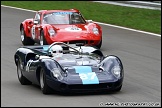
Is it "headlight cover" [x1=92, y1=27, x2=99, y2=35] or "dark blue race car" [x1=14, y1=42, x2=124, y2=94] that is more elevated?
"dark blue race car" [x1=14, y1=42, x2=124, y2=94]

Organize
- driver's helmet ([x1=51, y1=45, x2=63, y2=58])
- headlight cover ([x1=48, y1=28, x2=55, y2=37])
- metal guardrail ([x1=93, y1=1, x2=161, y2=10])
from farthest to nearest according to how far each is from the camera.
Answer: metal guardrail ([x1=93, y1=1, x2=161, y2=10]) → headlight cover ([x1=48, y1=28, x2=55, y2=37]) → driver's helmet ([x1=51, y1=45, x2=63, y2=58])

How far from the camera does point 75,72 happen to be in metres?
11.9

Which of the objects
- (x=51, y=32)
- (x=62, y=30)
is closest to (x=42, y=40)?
(x=51, y=32)

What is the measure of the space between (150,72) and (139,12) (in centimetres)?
1720

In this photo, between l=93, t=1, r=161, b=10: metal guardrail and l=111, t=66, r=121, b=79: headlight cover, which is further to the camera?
l=93, t=1, r=161, b=10: metal guardrail

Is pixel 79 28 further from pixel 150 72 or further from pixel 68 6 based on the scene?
pixel 68 6

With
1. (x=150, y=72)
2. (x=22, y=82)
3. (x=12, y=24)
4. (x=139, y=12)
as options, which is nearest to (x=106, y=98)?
(x=22, y=82)

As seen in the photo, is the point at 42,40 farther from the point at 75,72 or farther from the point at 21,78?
the point at 75,72

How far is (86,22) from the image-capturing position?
2116 centimetres

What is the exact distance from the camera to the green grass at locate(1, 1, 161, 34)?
27469mm

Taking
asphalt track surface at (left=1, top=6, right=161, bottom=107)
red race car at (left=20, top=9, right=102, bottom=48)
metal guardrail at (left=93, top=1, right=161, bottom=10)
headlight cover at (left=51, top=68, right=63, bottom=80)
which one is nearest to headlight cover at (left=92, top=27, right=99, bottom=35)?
red race car at (left=20, top=9, right=102, bottom=48)

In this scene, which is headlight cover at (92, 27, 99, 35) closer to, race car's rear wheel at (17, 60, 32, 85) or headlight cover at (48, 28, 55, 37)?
headlight cover at (48, 28, 55, 37)

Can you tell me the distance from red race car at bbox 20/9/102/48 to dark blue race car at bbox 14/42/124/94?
6.69m

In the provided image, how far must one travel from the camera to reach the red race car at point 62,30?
1980cm
